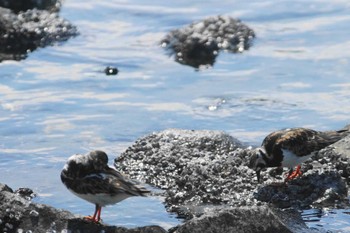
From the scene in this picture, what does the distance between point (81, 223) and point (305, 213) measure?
2.43m

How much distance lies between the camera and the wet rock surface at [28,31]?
16625mm

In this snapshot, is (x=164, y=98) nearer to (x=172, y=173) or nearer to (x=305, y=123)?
(x=305, y=123)

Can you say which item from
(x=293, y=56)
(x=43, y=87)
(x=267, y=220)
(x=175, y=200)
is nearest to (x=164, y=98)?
(x=43, y=87)

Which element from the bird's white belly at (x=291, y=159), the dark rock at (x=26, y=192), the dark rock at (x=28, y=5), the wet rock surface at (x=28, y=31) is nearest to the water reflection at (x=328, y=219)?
the bird's white belly at (x=291, y=159)

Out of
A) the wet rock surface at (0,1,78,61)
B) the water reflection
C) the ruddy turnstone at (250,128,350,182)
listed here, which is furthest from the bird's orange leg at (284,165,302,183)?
the wet rock surface at (0,1,78,61)

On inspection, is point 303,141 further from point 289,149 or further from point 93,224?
point 93,224

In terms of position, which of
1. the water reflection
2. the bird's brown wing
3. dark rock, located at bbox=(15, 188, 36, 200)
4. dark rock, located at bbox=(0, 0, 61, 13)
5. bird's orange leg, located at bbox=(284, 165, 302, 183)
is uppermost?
dark rock, located at bbox=(0, 0, 61, 13)

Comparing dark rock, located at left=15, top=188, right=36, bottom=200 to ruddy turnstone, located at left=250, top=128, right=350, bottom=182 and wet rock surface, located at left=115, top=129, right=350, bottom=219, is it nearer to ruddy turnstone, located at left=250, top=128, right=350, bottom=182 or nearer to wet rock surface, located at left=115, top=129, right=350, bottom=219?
wet rock surface, located at left=115, top=129, right=350, bottom=219

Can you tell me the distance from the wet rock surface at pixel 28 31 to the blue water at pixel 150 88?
7.7 inches

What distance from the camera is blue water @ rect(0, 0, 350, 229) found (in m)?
12.4

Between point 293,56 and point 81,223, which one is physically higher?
point 293,56

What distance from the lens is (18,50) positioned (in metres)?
16.6

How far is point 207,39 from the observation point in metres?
16.6

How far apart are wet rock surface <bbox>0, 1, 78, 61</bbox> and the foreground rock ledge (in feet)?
24.8
